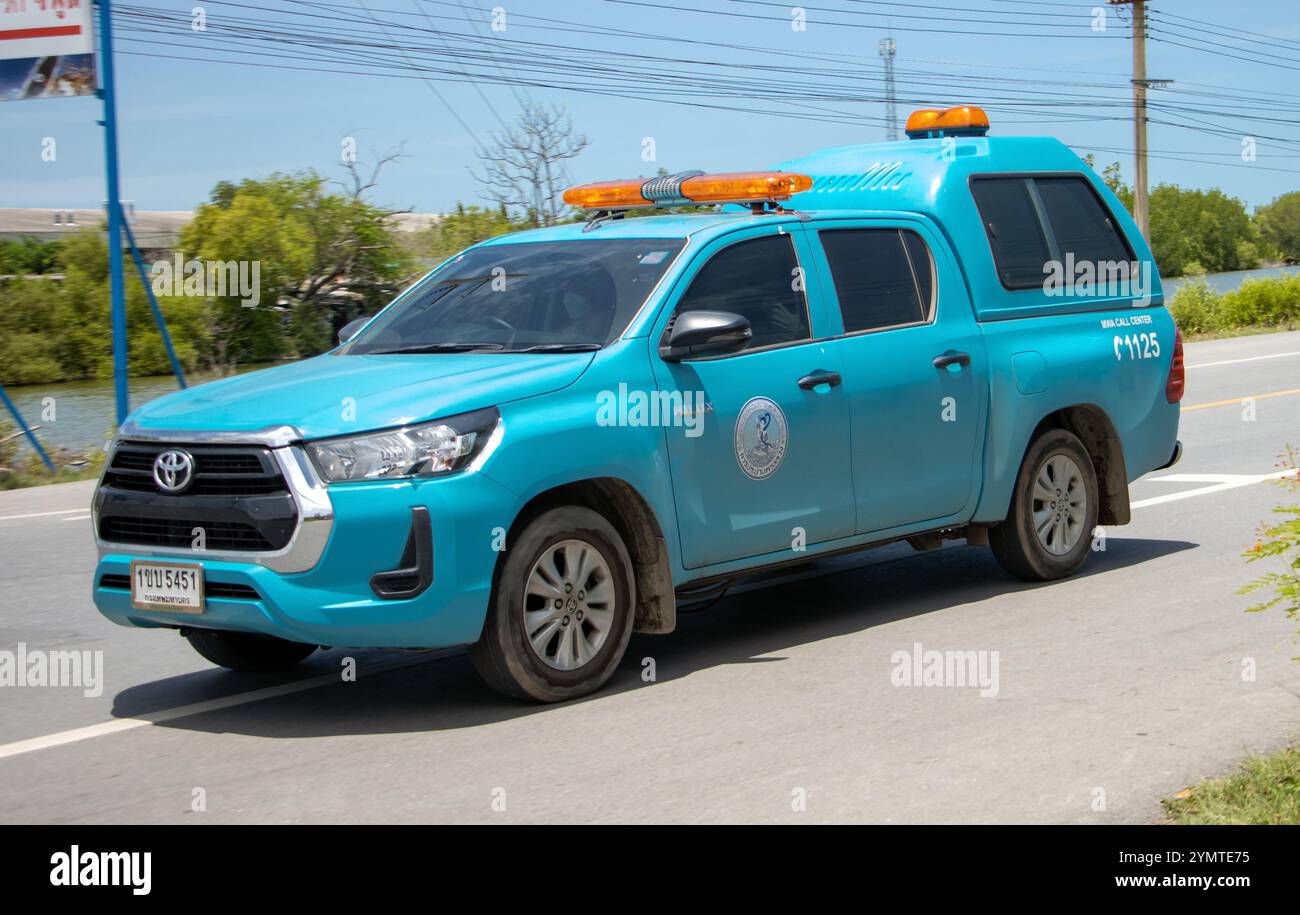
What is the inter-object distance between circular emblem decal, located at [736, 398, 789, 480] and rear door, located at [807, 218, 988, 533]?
0.47 meters

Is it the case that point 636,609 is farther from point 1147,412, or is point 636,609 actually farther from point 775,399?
point 1147,412

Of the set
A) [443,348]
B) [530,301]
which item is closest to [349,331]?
[443,348]

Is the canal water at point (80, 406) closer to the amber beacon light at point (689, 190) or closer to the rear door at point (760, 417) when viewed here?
the amber beacon light at point (689, 190)

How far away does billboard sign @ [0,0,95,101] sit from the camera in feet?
54.6

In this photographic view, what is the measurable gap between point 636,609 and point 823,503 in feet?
3.48

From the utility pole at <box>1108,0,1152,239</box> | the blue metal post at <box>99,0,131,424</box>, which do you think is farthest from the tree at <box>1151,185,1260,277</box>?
the blue metal post at <box>99,0,131,424</box>

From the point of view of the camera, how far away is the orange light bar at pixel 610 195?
798cm

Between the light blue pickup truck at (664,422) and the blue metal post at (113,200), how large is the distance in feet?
31.9

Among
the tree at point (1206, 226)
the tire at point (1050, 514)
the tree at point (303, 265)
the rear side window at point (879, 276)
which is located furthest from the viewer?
the tree at point (1206, 226)

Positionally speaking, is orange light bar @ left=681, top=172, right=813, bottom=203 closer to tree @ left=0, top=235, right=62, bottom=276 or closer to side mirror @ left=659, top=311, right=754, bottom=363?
side mirror @ left=659, top=311, right=754, bottom=363

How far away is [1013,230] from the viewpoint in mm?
8602

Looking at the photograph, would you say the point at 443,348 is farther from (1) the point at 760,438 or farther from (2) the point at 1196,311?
(2) the point at 1196,311

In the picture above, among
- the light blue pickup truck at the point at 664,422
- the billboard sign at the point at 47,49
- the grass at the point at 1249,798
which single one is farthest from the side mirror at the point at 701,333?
the billboard sign at the point at 47,49

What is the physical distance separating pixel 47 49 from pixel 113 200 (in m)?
1.70
